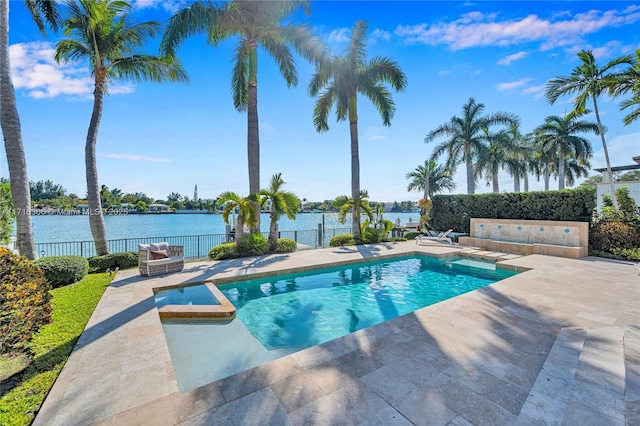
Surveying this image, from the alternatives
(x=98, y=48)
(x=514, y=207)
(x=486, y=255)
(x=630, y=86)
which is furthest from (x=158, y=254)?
(x=630, y=86)

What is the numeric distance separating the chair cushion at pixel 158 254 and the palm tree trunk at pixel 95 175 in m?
2.10

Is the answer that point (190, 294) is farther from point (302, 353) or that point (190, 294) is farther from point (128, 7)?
point (128, 7)

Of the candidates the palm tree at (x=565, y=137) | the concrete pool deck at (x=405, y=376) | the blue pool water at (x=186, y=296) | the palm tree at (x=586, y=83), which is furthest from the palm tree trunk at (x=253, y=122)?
the palm tree at (x=565, y=137)

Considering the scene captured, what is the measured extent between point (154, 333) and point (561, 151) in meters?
31.4

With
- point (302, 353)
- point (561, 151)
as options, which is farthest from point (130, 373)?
point (561, 151)

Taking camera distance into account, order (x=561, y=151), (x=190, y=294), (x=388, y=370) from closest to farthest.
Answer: (x=388, y=370) < (x=190, y=294) < (x=561, y=151)

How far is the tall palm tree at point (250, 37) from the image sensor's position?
10445mm

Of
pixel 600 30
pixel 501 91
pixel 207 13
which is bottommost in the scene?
pixel 501 91

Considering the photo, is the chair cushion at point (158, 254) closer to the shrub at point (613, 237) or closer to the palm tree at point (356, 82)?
the palm tree at point (356, 82)

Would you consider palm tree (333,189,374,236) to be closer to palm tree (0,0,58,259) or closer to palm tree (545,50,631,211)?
palm tree (545,50,631,211)

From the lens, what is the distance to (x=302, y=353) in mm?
3578

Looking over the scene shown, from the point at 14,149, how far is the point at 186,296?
5.51 m

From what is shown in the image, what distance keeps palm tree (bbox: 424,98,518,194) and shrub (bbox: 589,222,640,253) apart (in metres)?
9.90

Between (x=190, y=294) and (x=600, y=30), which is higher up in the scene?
(x=600, y=30)
